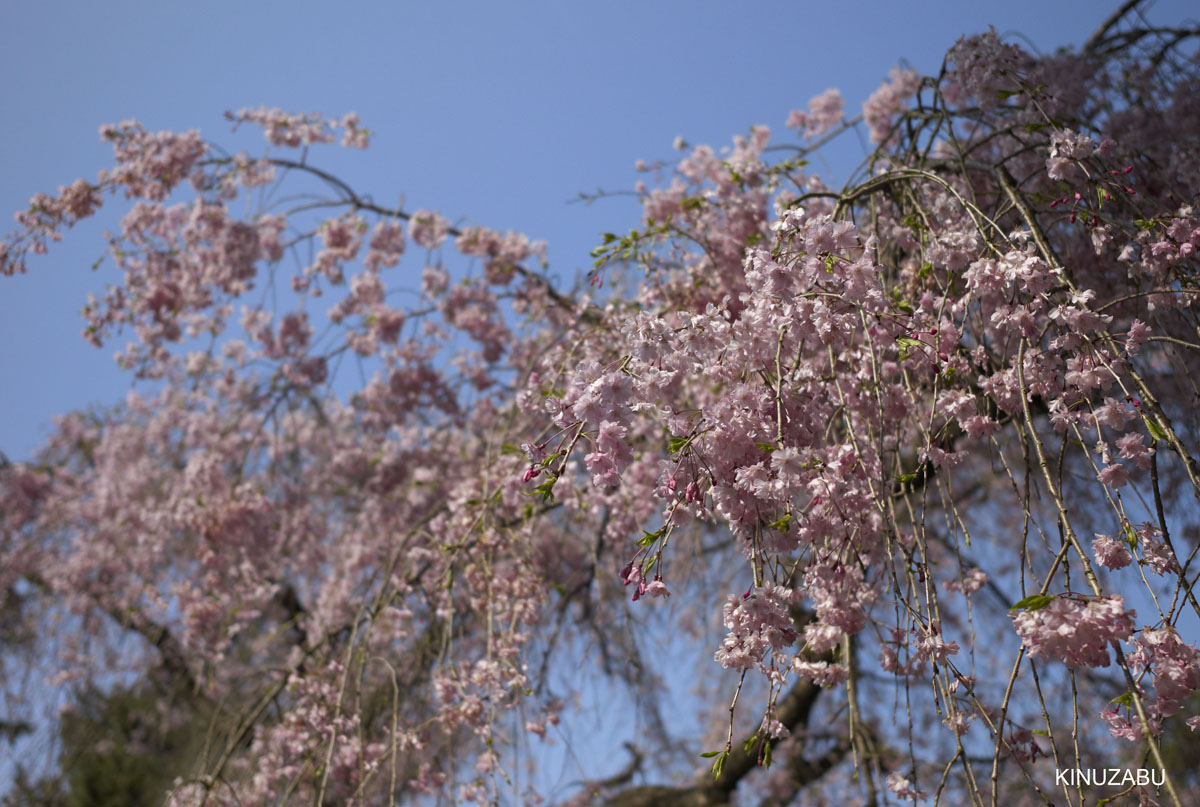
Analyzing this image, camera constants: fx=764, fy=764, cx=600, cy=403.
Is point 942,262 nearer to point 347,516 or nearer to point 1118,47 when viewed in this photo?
point 1118,47

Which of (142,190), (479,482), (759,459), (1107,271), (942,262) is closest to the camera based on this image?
(759,459)

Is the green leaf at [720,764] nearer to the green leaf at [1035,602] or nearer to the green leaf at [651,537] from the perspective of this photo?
the green leaf at [651,537]

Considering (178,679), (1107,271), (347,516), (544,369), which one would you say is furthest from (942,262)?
(178,679)

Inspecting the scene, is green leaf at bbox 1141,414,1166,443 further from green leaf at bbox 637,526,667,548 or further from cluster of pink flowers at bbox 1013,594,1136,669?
green leaf at bbox 637,526,667,548

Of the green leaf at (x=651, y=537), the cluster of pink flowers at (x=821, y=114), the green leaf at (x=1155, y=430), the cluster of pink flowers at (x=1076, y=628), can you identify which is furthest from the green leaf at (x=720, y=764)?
the cluster of pink flowers at (x=821, y=114)

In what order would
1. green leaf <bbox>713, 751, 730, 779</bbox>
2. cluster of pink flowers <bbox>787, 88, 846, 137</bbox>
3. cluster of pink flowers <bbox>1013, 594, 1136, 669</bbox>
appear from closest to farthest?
1. cluster of pink flowers <bbox>1013, 594, 1136, 669</bbox>
2. green leaf <bbox>713, 751, 730, 779</bbox>
3. cluster of pink flowers <bbox>787, 88, 846, 137</bbox>

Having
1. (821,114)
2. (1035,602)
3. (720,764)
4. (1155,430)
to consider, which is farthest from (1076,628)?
(821,114)

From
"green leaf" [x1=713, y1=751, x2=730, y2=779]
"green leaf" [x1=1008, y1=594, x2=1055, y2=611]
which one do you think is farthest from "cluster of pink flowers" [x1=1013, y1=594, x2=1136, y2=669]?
"green leaf" [x1=713, y1=751, x2=730, y2=779]

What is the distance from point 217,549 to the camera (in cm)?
478

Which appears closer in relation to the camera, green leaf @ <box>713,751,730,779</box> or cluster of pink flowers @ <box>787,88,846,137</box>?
green leaf @ <box>713,751,730,779</box>

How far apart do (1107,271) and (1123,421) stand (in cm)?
115

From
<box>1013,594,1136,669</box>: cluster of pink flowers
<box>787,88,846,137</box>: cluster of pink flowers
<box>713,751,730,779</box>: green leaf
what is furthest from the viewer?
<box>787,88,846,137</box>: cluster of pink flowers

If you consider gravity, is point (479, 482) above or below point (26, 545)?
below

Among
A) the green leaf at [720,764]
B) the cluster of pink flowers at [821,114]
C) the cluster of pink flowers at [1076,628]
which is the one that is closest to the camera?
the cluster of pink flowers at [1076,628]
